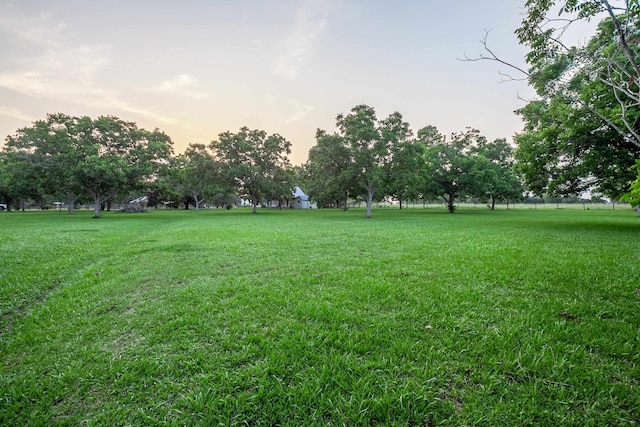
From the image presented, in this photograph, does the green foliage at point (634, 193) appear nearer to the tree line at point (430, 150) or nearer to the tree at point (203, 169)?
the tree line at point (430, 150)

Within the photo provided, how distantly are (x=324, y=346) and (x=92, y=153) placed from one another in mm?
31182

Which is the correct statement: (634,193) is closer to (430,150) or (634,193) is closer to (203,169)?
(430,150)

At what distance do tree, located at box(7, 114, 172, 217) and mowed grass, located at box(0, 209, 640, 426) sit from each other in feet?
73.8

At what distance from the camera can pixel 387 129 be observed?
23250 millimetres

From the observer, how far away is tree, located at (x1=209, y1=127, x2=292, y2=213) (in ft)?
102

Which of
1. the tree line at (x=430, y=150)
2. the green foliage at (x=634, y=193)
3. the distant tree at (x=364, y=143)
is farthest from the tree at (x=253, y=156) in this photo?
the green foliage at (x=634, y=193)

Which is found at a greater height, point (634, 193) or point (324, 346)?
point (634, 193)

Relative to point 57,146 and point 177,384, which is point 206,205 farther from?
point 177,384

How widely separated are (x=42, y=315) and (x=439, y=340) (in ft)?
17.5

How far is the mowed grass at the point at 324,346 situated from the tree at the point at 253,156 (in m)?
26.1

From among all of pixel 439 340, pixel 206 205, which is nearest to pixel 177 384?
pixel 439 340

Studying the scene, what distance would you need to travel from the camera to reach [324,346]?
269 centimetres

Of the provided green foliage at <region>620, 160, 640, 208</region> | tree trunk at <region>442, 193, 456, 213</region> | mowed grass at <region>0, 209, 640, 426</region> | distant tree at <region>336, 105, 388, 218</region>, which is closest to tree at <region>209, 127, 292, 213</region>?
distant tree at <region>336, 105, 388, 218</region>

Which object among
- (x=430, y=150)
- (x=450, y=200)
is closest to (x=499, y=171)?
(x=450, y=200)
